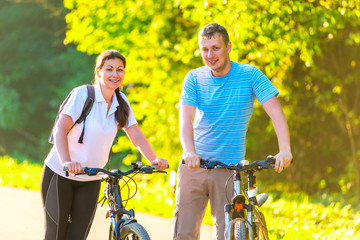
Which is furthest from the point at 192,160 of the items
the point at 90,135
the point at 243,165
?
the point at 90,135

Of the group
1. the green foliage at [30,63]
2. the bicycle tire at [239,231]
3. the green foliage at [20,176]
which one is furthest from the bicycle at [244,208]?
the green foliage at [30,63]

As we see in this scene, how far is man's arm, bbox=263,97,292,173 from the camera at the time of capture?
3.89 m

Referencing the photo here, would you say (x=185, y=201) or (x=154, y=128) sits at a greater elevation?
(x=154, y=128)

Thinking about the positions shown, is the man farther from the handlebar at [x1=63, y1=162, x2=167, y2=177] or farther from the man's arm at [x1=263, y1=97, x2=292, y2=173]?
the handlebar at [x1=63, y1=162, x2=167, y2=177]

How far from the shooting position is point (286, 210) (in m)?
11.6

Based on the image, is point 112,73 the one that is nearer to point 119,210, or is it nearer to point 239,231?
point 119,210

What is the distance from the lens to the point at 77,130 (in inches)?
178

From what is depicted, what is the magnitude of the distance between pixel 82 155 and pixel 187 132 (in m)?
0.77

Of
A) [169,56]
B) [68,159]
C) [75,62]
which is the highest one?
[75,62]

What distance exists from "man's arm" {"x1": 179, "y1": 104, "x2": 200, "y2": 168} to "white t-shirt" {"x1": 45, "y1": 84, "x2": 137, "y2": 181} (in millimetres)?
562

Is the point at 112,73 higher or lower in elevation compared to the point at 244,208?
higher

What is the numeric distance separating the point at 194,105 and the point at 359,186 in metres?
9.63

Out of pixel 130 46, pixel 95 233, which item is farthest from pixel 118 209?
pixel 130 46

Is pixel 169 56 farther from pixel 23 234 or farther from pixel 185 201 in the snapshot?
pixel 185 201
